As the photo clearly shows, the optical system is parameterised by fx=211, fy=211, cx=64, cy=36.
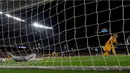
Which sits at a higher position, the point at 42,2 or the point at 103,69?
the point at 42,2

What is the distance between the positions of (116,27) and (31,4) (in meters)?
10.9

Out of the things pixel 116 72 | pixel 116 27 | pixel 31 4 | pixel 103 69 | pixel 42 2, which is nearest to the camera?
pixel 116 72

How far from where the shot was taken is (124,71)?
123 inches

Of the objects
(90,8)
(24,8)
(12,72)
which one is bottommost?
(12,72)

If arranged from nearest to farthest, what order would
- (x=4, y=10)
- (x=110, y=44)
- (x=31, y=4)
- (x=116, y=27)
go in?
(x=31, y=4) → (x=4, y=10) → (x=110, y=44) → (x=116, y=27)

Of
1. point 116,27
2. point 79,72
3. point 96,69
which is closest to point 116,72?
point 96,69

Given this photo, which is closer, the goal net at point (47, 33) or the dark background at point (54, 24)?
the goal net at point (47, 33)

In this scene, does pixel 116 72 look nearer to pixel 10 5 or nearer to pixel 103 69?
pixel 103 69

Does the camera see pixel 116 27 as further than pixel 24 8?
Yes

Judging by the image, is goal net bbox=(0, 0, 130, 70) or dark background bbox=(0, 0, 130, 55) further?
dark background bbox=(0, 0, 130, 55)

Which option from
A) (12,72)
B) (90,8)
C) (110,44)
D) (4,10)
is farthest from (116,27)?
(12,72)

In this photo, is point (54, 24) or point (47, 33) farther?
point (47, 33)

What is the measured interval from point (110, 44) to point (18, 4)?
440 cm

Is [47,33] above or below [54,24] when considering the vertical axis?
below
